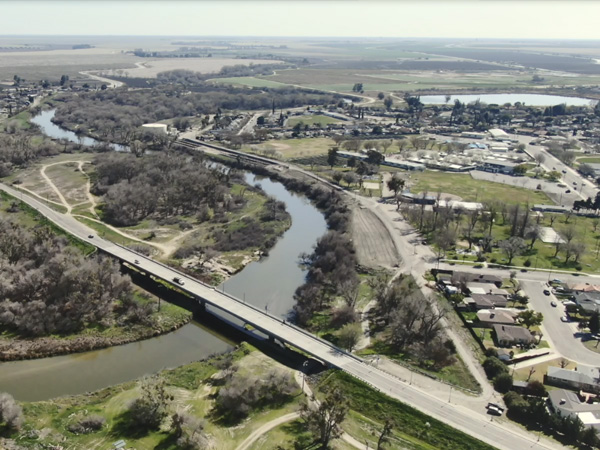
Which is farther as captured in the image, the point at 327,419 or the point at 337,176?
the point at 337,176

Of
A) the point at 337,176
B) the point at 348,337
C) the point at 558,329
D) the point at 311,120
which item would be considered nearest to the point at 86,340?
the point at 348,337

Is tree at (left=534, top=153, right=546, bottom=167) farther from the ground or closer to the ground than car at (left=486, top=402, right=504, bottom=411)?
farther from the ground

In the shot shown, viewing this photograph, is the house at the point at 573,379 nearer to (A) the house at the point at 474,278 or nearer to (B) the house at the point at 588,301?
(B) the house at the point at 588,301

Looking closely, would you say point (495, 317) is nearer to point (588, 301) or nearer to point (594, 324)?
point (594, 324)

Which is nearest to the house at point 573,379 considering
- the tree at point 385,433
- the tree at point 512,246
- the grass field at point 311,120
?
the tree at point 385,433

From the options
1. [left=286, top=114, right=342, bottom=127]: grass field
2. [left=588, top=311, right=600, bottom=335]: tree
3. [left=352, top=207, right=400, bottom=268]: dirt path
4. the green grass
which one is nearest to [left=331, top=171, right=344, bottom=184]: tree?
[left=352, top=207, right=400, bottom=268]: dirt path

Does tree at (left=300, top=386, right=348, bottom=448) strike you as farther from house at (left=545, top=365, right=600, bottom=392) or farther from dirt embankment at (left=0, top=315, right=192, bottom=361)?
dirt embankment at (left=0, top=315, right=192, bottom=361)
